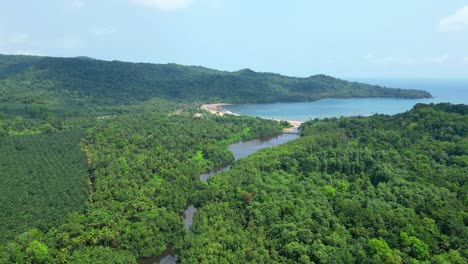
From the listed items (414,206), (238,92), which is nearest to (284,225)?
(414,206)

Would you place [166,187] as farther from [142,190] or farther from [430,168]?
[430,168]

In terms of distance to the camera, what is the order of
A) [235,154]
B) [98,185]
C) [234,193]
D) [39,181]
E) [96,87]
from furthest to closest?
[96,87], [235,154], [39,181], [98,185], [234,193]

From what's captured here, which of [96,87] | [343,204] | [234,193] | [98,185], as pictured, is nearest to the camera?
[343,204]

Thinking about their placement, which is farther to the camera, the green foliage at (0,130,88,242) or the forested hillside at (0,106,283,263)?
the green foliage at (0,130,88,242)

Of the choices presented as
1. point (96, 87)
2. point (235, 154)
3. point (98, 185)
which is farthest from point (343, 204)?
point (96, 87)

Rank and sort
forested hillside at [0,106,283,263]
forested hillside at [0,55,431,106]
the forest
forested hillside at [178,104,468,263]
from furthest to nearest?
forested hillside at [0,55,431,106] < forested hillside at [0,106,283,263] < the forest < forested hillside at [178,104,468,263]

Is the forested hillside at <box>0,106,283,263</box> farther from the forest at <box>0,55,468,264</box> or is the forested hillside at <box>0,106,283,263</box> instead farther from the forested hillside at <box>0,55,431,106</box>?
the forested hillside at <box>0,55,431,106</box>

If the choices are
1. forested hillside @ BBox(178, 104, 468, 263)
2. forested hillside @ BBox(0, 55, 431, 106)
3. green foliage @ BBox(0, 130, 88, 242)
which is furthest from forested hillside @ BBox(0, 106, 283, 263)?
forested hillside @ BBox(0, 55, 431, 106)

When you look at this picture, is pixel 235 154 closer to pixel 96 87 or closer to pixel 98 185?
pixel 98 185
